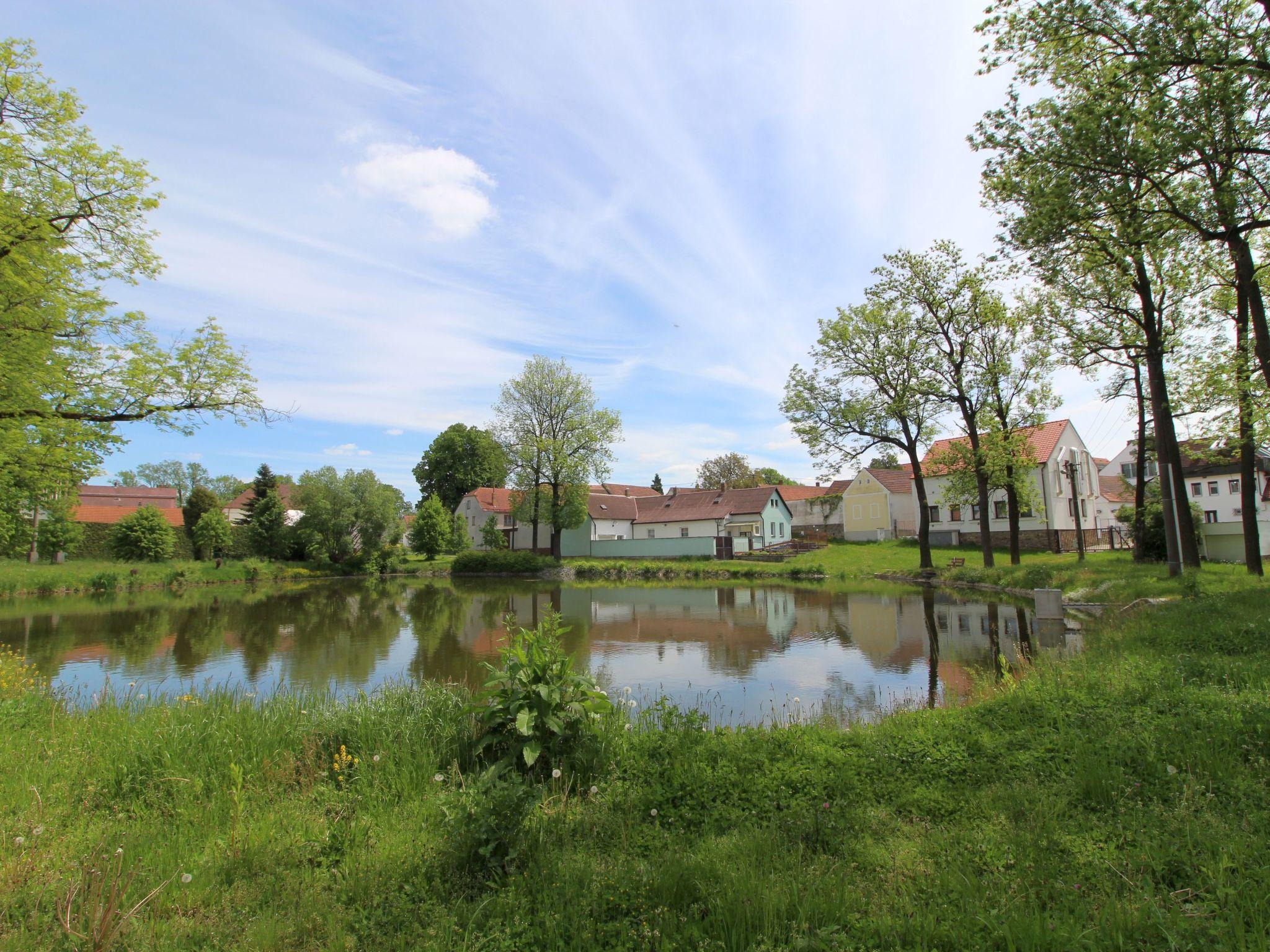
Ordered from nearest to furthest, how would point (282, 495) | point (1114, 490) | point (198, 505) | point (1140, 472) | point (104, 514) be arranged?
point (1140, 472) < point (198, 505) < point (1114, 490) < point (104, 514) < point (282, 495)

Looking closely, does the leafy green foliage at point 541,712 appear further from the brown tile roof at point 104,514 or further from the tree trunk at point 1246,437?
the brown tile roof at point 104,514

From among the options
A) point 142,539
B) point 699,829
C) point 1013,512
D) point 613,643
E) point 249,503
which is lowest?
point 613,643

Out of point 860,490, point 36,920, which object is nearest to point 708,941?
point 36,920

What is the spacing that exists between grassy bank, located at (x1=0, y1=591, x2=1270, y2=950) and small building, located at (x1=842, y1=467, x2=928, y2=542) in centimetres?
4535

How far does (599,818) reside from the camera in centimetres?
465

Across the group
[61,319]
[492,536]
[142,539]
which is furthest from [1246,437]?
[142,539]

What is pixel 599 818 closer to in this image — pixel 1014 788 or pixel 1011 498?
pixel 1014 788

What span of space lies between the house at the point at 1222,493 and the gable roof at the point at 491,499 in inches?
2121

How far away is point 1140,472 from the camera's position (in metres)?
24.4

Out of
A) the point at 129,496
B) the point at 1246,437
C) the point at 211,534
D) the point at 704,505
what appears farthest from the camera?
the point at 129,496

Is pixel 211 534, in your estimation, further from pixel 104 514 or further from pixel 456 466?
pixel 456 466

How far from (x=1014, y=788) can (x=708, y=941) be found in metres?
3.07

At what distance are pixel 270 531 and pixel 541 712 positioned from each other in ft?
166

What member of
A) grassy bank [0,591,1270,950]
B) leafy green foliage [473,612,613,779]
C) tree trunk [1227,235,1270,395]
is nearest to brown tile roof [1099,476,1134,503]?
tree trunk [1227,235,1270,395]
